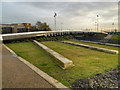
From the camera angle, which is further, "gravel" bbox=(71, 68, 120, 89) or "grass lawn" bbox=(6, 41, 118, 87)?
"grass lawn" bbox=(6, 41, 118, 87)

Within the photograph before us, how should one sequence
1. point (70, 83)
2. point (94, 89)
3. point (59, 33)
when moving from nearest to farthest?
point (94, 89) < point (70, 83) < point (59, 33)

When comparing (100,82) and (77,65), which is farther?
(77,65)

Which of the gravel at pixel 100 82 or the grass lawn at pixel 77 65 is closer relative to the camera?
the gravel at pixel 100 82

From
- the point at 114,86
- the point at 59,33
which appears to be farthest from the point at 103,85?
the point at 59,33

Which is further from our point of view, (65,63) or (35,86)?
(65,63)

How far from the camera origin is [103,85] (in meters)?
3.39

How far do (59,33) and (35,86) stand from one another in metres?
33.4

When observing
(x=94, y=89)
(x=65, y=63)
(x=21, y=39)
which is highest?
(x=21, y=39)

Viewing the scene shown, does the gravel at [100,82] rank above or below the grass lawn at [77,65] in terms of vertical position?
below

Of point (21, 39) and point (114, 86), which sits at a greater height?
point (21, 39)

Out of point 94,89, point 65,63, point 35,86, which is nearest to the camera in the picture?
point 94,89

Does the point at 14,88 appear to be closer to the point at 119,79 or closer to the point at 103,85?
the point at 103,85

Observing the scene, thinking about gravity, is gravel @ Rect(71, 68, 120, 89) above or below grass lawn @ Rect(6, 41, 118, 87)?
below

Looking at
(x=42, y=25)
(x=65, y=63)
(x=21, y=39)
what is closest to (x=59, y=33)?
(x=21, y=39)
